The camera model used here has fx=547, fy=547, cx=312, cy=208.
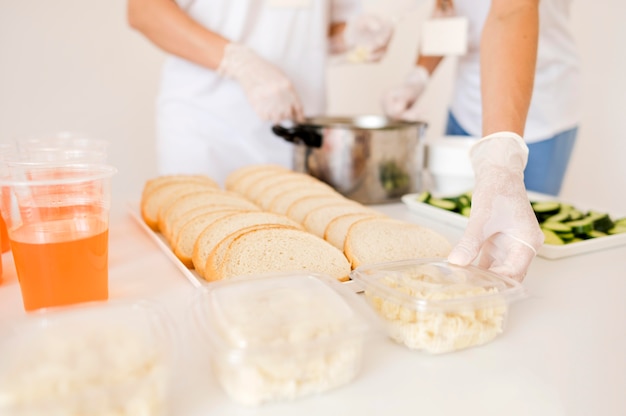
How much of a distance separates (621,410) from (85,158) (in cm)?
117

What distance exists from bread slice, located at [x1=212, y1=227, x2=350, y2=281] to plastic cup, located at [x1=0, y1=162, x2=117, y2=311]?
25 cm

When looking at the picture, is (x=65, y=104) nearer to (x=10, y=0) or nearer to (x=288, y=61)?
(x=10, y=0)

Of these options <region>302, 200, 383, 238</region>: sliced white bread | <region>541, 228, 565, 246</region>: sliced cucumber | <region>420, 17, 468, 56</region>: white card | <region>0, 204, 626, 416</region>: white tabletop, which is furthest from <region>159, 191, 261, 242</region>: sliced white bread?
<region>420, 17, 468, 56</region>: white card

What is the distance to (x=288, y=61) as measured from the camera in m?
2.38

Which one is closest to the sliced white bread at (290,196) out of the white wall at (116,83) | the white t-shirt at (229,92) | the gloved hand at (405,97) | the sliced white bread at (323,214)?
the sliced white bread at (323,214)

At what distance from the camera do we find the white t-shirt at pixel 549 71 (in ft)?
8.38

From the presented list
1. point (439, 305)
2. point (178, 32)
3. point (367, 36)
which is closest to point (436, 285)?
point (439, 305)

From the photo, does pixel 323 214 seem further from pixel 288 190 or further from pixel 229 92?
pixel 229 92

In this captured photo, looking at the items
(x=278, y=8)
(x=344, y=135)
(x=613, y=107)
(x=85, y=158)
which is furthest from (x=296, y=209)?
(x=613, y=107)

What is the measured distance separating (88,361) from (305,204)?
3.15 feet

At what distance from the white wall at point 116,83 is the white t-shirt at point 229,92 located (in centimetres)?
137

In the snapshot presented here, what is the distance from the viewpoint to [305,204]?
1.59 metres

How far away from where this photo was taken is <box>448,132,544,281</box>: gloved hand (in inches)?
43.8

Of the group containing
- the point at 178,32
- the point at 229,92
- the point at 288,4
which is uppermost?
the point at 288,4
